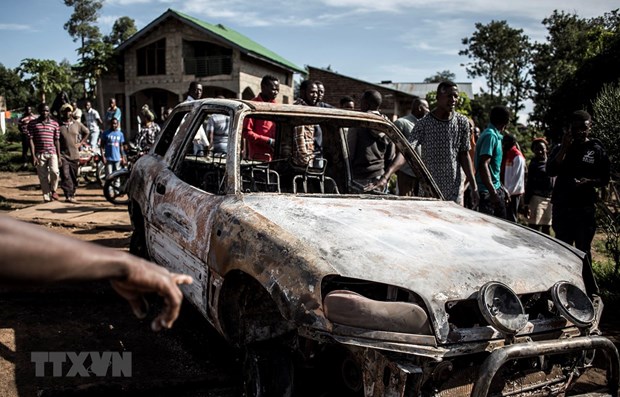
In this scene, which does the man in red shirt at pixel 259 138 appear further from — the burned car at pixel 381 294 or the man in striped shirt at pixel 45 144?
the man in striped shirt at pixel 45 144

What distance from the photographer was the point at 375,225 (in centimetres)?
292

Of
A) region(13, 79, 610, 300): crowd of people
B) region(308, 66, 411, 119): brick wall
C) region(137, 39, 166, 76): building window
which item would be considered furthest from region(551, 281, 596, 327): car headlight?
region(308, 66, 411, 119): brick wall

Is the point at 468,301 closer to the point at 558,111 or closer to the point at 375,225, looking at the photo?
the point at 375,225

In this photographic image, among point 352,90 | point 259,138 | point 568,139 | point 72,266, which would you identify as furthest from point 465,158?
point 352,90

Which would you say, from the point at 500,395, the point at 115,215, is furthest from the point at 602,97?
the point at 115,215

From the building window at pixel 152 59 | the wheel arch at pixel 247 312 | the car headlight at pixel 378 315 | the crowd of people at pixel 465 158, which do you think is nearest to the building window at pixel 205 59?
the building window at pixel 152 59

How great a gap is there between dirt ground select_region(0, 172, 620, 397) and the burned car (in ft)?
1.61

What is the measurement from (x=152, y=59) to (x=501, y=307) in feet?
99.3

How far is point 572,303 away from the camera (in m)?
2.55

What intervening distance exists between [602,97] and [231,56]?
24.7 metres

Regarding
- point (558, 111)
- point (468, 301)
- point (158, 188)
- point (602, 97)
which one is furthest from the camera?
point (558, 111)

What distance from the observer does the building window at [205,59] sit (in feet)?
94.2

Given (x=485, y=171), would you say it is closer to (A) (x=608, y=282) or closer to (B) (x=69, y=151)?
(A) (x=608, y=282)

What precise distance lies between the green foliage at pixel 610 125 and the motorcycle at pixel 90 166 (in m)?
10.9
